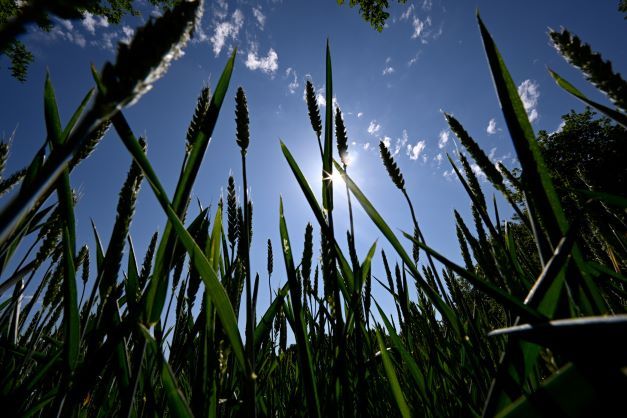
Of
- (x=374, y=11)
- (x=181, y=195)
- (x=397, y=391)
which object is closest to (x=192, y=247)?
(x=181, y=195)

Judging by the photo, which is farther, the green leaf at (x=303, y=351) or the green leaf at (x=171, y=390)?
the green leaf at (x=303, y=351)

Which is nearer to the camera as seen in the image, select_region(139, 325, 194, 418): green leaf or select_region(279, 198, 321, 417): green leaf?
select_region(139, 325, 194, 418): green leaf

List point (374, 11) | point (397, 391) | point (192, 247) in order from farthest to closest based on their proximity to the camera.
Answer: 1. point (374, 11)
2. point (397, 391)
3. point (192, 247)

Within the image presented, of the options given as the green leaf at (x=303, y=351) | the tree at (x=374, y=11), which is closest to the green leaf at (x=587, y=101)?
the green leaf at (x=303, y=351)

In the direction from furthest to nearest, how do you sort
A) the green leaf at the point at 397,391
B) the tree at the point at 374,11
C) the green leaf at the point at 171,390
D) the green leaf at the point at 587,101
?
the tree at the point at 374,11 < the green leaf at the point at 397,391 < the green leaf at the point at 171,390 < the green leaf at the point at 587,101

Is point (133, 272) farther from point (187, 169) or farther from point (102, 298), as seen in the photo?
point (187, 169)

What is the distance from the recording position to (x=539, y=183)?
0.66 metres

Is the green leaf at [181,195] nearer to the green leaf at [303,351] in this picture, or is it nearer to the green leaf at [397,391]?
the green leaf at [303,351]

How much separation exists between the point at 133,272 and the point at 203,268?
15.3 inches

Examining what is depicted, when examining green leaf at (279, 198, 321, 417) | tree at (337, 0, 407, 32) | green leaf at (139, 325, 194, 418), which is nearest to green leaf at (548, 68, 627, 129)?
green leaf at (279, 198, 321, 417)

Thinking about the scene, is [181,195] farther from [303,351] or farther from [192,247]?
[303,351]

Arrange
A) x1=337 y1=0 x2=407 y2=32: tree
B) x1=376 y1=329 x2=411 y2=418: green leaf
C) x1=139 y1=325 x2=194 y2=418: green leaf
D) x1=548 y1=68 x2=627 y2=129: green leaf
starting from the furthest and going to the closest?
1. x1=337 y1=0 x2=407 y2=32: tree
2. x1=376 y1=329 x2=411 y2=418: green leaf
3. x1=139 y1=325 x2=194 y2=418: green leaf
4. x1=548 y1=68 x2=627 y2=129: green leaf

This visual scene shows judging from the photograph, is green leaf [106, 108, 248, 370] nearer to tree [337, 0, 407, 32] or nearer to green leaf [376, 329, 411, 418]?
green leaf [376, 329, 411, 418]

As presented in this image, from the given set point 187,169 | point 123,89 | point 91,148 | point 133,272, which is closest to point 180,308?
point 133,272
